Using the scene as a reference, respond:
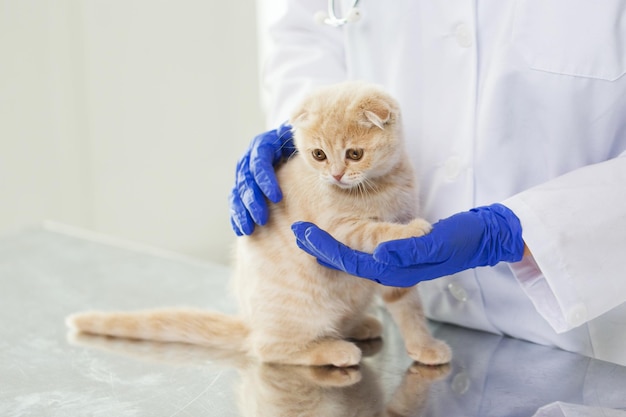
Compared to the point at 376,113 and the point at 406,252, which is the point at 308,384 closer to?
the point at 406,252

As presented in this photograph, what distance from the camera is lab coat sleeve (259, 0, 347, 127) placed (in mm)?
1770

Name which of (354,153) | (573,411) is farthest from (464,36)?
(573,411)

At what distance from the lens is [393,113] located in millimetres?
1356

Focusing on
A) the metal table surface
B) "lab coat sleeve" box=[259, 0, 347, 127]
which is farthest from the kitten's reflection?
"lab coat sleeve" box=[259, 0, 347, 127]

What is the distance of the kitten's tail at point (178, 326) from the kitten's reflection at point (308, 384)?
18 millimetres

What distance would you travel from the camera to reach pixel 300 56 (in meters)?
1.81

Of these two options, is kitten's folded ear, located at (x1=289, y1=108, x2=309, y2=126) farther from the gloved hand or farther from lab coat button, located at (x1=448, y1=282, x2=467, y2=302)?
lab coat button, located at (x1=448, y1=282, x2=467, y2=302)

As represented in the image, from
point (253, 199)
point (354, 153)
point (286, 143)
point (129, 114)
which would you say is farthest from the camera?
point (129, 114)

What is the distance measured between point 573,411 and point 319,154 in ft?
2.01

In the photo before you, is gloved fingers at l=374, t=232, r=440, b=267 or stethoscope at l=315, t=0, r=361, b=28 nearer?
gloved fingers at l=374, t=232, r=440, b=267

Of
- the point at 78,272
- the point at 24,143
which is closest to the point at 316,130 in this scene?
the point at 78,272

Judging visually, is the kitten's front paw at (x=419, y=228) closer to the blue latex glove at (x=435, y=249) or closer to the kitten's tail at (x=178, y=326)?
the blue latex glove at (x=435, y=249)

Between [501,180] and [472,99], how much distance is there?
0.17m

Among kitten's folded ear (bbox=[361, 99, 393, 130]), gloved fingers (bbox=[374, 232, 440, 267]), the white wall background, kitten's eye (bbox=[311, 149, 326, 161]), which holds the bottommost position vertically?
the white wall background
